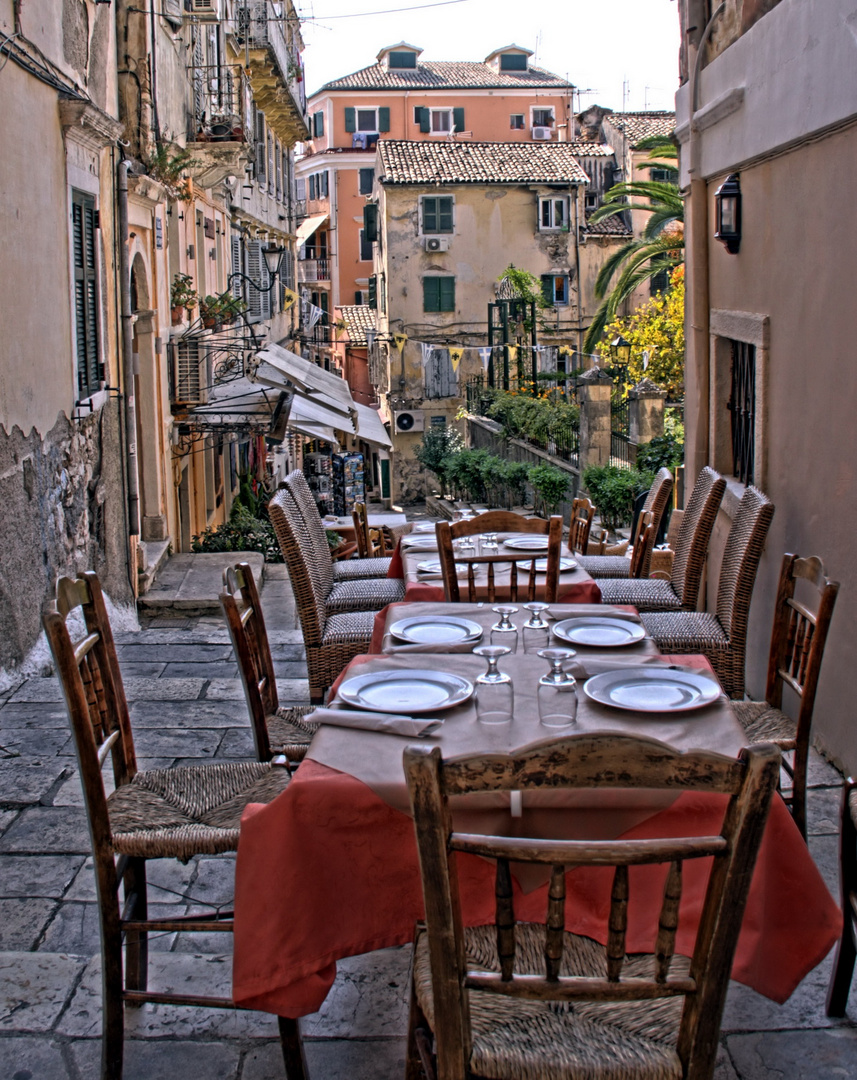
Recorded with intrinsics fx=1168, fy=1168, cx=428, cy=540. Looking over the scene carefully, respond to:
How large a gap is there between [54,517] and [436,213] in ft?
92.0

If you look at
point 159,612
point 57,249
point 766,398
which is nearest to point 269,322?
point 159,612

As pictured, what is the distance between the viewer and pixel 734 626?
5.02m

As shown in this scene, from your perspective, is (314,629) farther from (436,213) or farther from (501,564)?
(436,213)

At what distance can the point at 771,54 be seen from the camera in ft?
19.5

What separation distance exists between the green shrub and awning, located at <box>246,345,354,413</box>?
381 centimetres

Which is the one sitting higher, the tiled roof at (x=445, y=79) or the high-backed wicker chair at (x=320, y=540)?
the tiled roof at (x=445, y=79)

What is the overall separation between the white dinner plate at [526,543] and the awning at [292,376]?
8.35 m

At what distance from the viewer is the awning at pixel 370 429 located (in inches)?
707

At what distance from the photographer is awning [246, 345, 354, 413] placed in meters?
14.4

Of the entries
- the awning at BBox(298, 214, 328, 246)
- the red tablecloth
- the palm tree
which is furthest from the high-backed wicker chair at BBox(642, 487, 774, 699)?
the awning at BBox(298, 214, 328, 246)

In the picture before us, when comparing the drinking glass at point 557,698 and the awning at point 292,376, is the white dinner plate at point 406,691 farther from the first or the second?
the awning at point 292,376

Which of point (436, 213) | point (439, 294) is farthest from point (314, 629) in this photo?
point (436, 213)

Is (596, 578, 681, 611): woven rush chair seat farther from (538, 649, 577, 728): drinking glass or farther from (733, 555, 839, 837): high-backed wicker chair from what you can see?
(538, 649, 577, 728): drinking glass

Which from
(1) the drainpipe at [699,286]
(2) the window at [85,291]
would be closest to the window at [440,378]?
(2) the window at [85,291]
